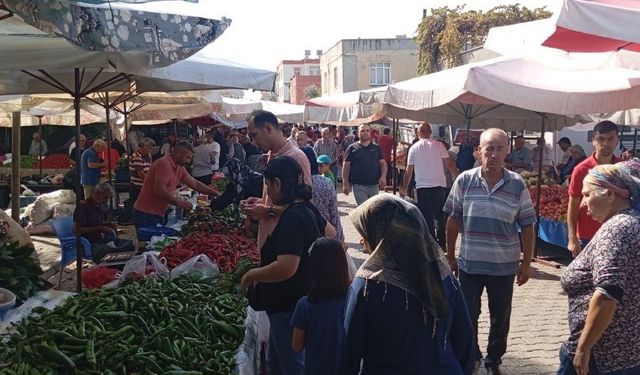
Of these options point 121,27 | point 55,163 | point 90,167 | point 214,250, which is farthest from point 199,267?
point 55,163

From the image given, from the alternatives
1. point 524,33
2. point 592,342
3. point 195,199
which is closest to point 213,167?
point 195,199

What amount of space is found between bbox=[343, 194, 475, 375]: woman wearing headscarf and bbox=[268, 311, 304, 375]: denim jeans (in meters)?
1.26

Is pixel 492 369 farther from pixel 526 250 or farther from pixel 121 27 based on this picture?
pixel 121 27

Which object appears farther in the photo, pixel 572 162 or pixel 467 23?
pixel 467 23

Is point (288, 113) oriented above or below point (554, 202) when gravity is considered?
above

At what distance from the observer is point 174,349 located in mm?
3781

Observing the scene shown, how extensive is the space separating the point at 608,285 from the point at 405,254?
1.19m

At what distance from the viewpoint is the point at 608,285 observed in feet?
9.91

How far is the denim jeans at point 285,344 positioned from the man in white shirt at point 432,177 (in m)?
5.69

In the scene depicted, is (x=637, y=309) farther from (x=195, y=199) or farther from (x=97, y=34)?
(x=195, y=199)

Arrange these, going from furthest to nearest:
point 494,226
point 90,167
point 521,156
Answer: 1. point 521,156
2. point 90,167
3. point 494,226

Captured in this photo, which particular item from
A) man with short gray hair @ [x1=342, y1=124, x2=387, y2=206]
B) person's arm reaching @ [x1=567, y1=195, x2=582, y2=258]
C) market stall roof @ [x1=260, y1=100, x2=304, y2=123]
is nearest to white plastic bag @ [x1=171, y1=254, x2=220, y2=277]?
person's arm reaching @ [x1=567, y1=195, x2=582, y2=258]

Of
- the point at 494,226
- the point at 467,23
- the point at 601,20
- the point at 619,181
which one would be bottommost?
the point at 494,226

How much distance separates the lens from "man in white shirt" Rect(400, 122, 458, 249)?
30.8ft
